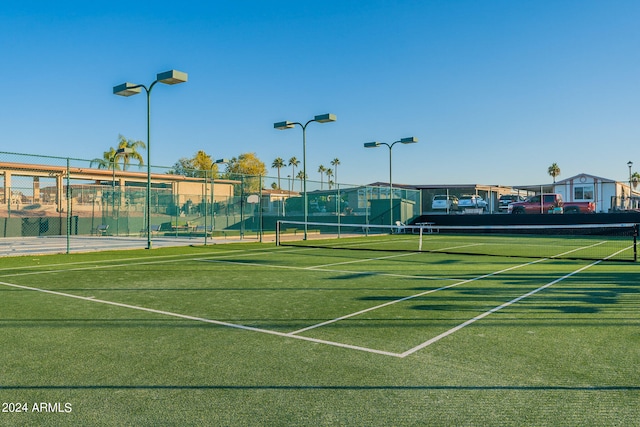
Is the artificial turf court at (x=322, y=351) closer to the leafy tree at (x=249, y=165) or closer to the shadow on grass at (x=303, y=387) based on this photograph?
the shadow on grass at (x=303, y=387)

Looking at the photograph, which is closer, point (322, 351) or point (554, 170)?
point (322, 351)

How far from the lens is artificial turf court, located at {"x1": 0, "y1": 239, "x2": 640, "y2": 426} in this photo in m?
3.82

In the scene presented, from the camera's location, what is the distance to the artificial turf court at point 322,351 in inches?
150

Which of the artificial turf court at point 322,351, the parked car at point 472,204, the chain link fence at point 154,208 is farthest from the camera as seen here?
the parked car at point 472,204

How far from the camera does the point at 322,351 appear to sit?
5375 mm

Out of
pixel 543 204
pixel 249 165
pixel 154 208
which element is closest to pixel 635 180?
pixel 543 204

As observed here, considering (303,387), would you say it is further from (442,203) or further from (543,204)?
(442,203)

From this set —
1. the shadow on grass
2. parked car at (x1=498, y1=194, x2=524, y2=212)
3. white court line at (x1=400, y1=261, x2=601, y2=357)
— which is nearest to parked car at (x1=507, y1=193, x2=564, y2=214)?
parked car at (x1=498, y1=194, x2=524, y2=212)

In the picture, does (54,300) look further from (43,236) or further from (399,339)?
(43,236)

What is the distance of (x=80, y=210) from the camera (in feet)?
104

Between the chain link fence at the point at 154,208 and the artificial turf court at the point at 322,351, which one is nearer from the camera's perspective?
the artificial turf court at the point at 322,351

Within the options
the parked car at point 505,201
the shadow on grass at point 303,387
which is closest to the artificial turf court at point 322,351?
the shadow on grass at point 303,387

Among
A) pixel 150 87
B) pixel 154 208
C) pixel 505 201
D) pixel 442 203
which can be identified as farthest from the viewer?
pixel 505 201

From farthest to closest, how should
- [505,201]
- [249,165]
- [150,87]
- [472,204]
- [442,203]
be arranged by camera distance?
[249,165] → [505,201] → [442,203] → [472,204] → [150,87]
